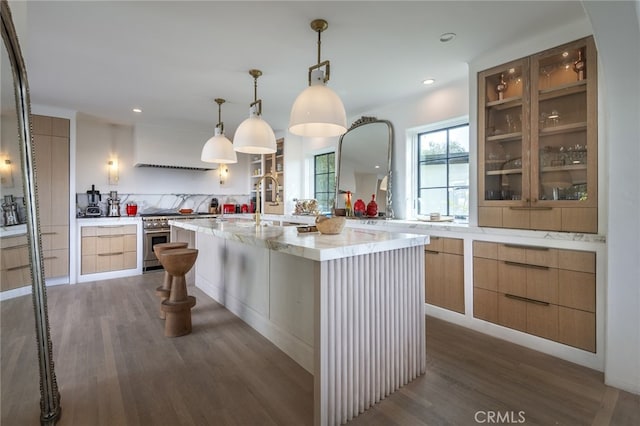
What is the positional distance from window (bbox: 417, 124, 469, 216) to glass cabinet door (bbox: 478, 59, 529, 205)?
677mm

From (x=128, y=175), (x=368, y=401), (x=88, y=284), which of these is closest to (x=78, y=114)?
(x=128, y=175)

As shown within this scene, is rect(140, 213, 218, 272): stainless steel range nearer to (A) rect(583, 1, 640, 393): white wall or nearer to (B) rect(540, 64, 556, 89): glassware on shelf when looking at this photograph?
(B) rect(540, 64, 556, 89): glassware on shelf

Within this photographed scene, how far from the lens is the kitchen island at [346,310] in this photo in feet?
5.06

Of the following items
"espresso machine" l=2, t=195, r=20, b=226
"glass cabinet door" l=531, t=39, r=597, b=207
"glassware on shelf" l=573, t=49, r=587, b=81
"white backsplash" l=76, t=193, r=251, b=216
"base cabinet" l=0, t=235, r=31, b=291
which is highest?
"glassware on shelf" l=573, t=49, r=587, b=81

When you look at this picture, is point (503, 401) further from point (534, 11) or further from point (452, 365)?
point (534, 11)

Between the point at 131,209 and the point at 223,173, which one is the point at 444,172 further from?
the point at 131,209

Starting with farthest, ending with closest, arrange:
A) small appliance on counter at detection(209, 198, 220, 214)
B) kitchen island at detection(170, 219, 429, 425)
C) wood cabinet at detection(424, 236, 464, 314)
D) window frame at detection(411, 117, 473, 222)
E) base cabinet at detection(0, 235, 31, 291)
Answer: small appliance on counter at detection(209, 198, 220, 214), window frame at detection(411, 117, 473, 222), wood cabinet at detection(424, 236, 464, 314), kitchen island at detection(170, 219, 429, 425), base cabinet at detection(0, 235, 31, 291)

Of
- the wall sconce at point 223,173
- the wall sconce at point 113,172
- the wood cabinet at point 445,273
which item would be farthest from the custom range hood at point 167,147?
the wood cabinet at point 445,273

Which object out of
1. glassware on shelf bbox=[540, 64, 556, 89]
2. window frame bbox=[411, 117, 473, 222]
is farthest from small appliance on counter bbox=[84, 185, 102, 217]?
glassware on shelf bbox=[540, 64, 556, 89]

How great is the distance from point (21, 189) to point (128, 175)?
14.2ft

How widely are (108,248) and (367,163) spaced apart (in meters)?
3.98

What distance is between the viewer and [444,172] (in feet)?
12.0

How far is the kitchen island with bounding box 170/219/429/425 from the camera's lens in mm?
1541

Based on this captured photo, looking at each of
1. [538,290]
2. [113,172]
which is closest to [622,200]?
[538,290]
